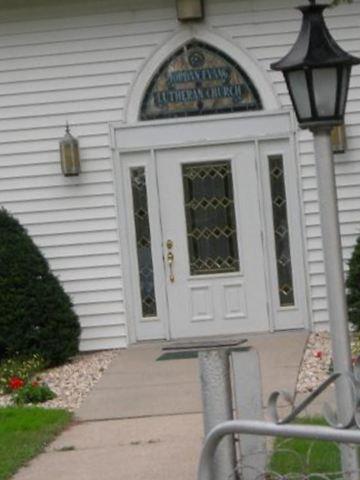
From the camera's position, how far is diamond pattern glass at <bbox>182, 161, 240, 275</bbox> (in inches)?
582

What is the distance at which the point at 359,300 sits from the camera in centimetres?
1382

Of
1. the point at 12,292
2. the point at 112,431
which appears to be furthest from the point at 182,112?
the point at 112,431

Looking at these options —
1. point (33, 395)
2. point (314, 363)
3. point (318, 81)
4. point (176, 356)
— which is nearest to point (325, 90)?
point (318, 81)

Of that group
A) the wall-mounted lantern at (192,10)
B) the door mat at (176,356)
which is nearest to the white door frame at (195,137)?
the door mat at (176,356)

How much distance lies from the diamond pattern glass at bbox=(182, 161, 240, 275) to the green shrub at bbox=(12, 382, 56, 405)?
298 cm

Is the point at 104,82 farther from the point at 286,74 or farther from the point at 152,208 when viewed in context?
the point at 286,74

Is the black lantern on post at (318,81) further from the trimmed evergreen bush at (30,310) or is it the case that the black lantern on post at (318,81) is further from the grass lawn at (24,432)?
the trimmed evergreen bush at (30,310)

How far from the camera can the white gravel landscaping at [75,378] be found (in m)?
12.2

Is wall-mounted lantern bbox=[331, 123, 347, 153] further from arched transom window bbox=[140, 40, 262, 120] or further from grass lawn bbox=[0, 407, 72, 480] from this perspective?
grass lawn bbox=[0, 407, 72, 480]

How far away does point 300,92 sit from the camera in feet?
24.3

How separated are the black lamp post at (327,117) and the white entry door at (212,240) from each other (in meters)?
7.23

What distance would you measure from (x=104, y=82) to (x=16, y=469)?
20.6ft

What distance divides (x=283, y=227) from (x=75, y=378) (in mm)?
2880

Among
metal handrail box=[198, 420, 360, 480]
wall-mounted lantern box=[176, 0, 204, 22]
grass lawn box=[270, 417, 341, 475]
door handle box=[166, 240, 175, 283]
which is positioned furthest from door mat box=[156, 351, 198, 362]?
metal handrail box=[198, 420, 360, 480]
